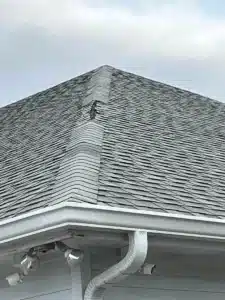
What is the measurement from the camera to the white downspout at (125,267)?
13.9ft

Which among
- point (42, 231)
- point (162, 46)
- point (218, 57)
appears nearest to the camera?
point (42, 231)

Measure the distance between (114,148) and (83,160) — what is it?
72 centimetres

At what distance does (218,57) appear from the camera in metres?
17.3

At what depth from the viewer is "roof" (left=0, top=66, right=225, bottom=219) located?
4941 mm

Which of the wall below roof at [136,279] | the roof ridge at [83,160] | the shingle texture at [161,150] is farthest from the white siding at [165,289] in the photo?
the roof ridge at [83,160]

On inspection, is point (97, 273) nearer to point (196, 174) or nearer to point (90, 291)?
point (90, 291)

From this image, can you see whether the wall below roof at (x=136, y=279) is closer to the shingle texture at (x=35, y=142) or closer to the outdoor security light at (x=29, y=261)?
the outdoor security light at (x=29, y=261)

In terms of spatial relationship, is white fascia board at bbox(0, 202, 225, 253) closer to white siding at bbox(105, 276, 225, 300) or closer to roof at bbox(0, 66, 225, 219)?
roof at bbox(0, 66, 225, 219)

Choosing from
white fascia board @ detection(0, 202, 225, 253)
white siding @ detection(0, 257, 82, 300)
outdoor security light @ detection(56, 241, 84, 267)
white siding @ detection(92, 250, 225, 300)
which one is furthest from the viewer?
white siding @ detection(92, 250, 225, 300)

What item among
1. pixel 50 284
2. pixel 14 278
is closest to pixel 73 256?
pixel 50 284

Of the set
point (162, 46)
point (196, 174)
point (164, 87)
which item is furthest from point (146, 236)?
point (162, 46)

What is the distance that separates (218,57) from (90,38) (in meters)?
3.89

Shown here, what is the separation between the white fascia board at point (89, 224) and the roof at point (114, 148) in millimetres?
226

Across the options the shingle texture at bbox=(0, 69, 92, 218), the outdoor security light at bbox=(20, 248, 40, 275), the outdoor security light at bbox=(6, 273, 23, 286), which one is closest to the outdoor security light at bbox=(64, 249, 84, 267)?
the outdoor security light at bbox=(20, 248, 40, 275)
